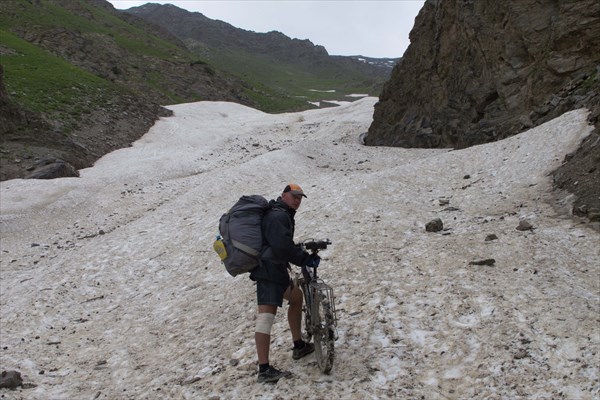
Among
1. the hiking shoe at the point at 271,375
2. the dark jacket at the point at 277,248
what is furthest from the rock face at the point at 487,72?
the hiking shoe at the point at 271,375

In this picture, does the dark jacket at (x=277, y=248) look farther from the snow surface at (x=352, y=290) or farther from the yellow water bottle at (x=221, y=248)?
the snow surface at (x=352, y=290)

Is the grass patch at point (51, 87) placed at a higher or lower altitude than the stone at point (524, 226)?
higher

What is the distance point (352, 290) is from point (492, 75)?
24424 millimetres

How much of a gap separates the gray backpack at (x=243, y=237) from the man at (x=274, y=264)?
4.6 inches

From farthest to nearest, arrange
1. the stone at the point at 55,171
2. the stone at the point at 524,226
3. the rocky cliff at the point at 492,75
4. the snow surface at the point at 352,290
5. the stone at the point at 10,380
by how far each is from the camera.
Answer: the stone at the point at 55,171 → the rocky cliff at the point at 492,75 → the stone at the point at 524,226 → the stone at the point at 10,380 → the snow surface at the point at 352,290

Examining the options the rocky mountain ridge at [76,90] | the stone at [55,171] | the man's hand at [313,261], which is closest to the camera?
the man's hand at [313,261]

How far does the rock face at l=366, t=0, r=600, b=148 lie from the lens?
24.2 m

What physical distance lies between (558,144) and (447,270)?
403 inches

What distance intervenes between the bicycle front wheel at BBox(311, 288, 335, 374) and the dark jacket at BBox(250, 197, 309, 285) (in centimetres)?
61

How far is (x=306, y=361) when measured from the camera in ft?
26.6

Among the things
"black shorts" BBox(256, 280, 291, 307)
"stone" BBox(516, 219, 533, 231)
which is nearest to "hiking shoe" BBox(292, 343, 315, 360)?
"black shorts" BBox(256, 280, 291, 307)

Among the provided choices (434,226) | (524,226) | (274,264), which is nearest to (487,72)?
(434,226)

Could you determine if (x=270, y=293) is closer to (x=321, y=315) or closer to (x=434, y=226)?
(x=321, y=315)

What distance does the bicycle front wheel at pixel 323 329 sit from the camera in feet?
23.8
